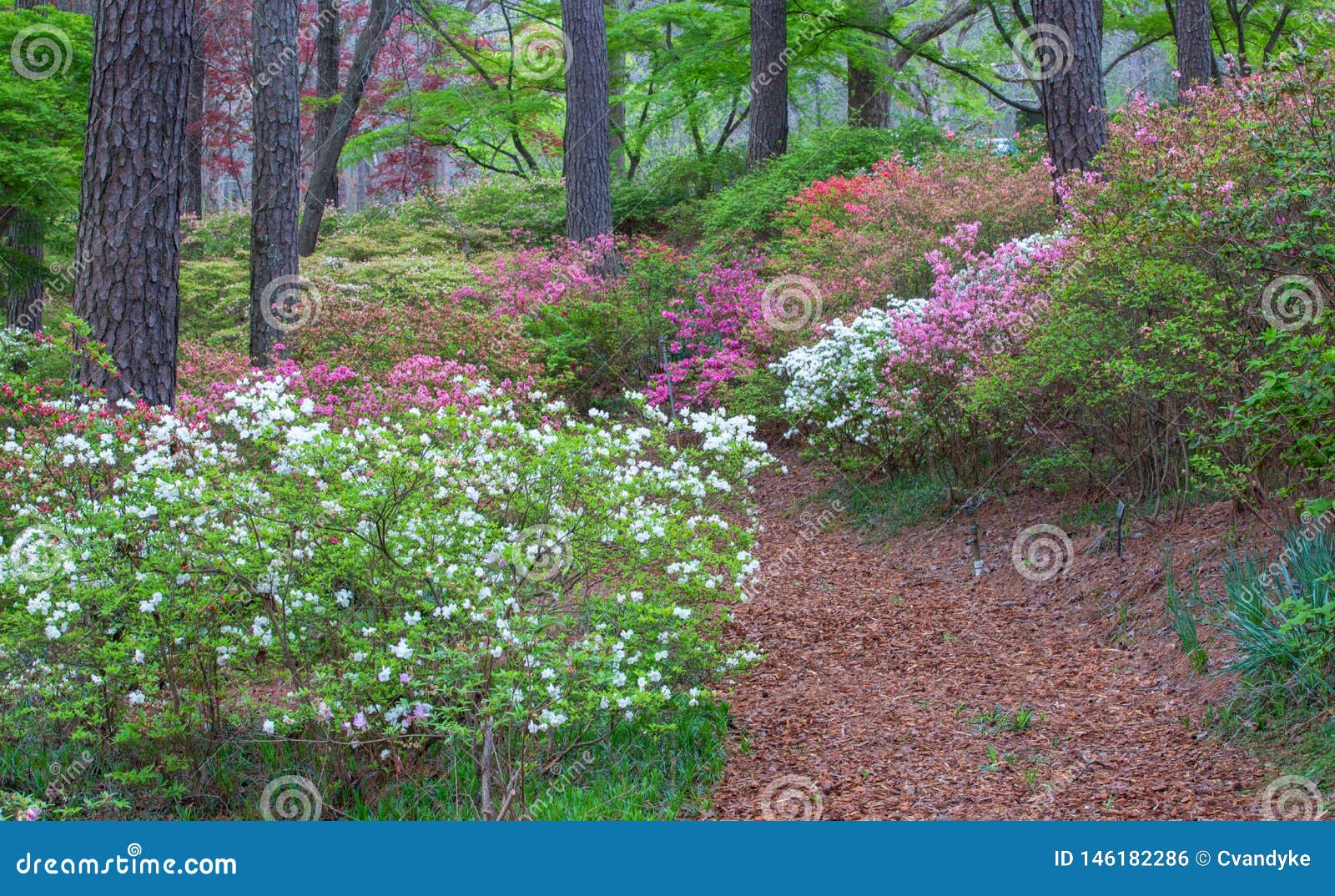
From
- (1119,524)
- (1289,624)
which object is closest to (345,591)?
(1289,624)

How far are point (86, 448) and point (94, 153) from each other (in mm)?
2324

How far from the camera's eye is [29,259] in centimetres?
984

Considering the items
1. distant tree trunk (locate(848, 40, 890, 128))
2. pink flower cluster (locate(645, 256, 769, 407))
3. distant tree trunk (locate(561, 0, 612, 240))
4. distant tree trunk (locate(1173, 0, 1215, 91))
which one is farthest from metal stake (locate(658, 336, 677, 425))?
distant tree trunk (locate(1173, 0, 1215, 91))

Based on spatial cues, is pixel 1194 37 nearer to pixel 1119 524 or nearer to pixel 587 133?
pixel 587 133

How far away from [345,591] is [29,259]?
751 cm

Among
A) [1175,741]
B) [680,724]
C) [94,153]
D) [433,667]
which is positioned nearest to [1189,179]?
[1175,741]

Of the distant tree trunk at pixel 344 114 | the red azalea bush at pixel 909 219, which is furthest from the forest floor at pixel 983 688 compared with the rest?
the distant tree trunk at pixel 344 114

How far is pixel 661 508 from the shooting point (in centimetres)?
484

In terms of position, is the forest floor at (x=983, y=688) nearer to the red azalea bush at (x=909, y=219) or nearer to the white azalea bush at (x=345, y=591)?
the white azalea bush at (x=345, y=591)

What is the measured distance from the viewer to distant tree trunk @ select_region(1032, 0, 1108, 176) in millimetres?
8594

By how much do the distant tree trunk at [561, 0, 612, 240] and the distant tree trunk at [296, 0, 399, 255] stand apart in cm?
230

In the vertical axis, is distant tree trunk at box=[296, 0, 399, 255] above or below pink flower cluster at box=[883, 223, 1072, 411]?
above

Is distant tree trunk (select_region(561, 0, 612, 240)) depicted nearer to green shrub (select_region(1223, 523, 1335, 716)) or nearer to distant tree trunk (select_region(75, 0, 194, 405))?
distant tree trunk (select_region(75, 0, 194, 405))

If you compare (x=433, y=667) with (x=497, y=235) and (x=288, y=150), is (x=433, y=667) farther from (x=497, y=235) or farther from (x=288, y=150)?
(x=497, y=235)
